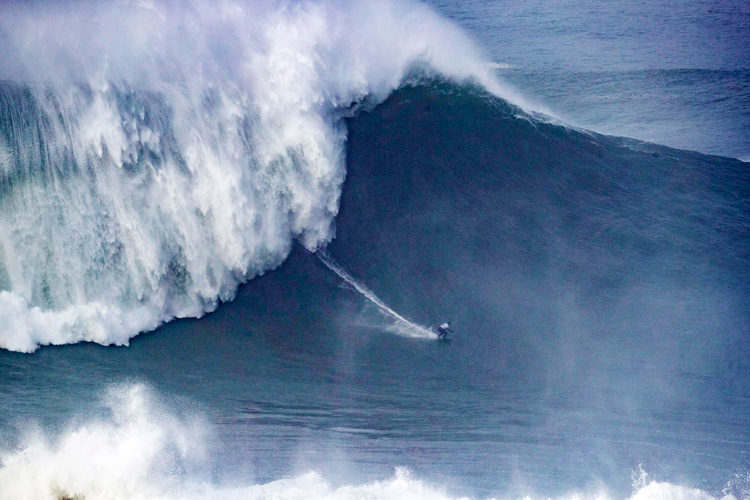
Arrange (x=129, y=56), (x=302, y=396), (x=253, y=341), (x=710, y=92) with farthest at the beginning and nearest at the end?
(x=710, y=92)
(x=129, y=56)
(x=253, y=341)
(x=302, y=396)

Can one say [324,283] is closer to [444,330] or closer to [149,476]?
[444,330]

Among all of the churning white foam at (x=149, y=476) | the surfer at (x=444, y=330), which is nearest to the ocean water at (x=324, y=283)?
the churning white foam at (x=149, y=476)

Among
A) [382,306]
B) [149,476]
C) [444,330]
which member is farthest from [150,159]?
[444,330]

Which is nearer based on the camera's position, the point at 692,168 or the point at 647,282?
the point at 647,282

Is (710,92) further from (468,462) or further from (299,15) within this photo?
(468,462)

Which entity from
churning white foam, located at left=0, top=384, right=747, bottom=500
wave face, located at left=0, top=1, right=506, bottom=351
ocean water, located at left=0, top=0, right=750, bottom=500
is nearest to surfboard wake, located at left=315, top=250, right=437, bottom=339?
ocean water, located at left=0, top=0, right=750, bottom=500

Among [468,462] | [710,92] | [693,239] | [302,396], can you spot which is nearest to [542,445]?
[468,462]

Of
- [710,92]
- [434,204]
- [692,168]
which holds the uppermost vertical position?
[710,92]

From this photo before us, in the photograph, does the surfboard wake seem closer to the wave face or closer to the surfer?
the surfer
